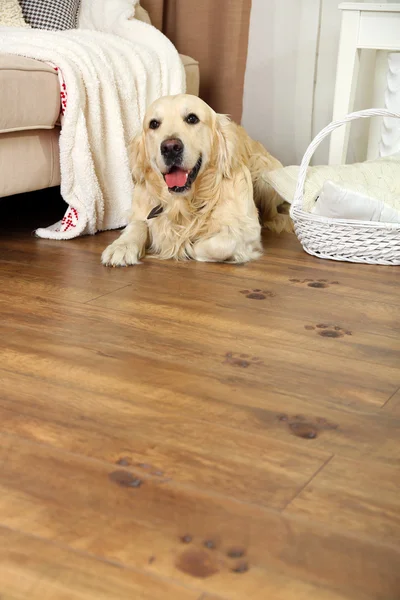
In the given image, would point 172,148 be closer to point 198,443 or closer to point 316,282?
point 316,282

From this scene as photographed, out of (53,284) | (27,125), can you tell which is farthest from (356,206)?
(27,125)

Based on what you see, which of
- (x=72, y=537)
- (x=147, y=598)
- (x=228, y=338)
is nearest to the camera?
(x=147, y=598)

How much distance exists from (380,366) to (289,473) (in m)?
0.49

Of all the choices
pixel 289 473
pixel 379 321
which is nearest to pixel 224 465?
pixel 289 473

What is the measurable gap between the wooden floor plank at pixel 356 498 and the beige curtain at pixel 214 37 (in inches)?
118

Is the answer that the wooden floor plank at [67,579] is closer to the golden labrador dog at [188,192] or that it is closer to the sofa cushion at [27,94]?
the golden labrador dog at [188,192]

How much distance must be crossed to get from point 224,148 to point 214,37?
1.50 metres

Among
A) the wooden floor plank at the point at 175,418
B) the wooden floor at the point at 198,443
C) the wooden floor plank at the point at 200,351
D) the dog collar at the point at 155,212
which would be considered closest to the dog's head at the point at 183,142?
the dog collar at the point at 155,212

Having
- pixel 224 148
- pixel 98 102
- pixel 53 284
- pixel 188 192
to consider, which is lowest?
pixel 53 284

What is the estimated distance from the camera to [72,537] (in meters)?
0.86

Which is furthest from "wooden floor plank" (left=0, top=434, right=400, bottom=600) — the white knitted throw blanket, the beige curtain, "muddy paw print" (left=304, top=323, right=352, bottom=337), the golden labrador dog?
the beige curtain

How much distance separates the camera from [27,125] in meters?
2.33

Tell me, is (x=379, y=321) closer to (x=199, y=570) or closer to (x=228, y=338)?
(x=228, y=338)

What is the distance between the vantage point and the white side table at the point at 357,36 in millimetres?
2820
